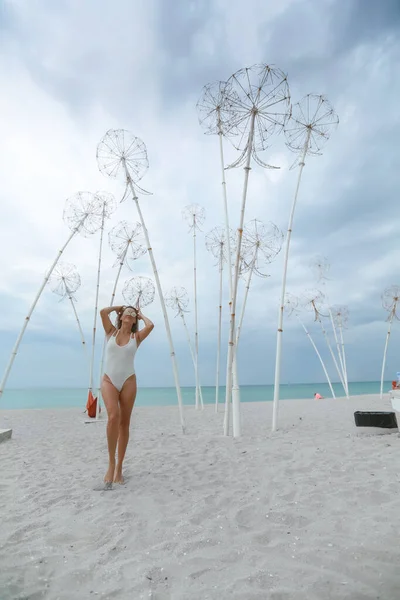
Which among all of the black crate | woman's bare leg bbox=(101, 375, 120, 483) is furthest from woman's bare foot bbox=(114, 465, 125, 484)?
the black crate

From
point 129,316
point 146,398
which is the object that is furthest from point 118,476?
point 146,398

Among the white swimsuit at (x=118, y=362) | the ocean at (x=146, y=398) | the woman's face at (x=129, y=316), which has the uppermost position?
the woman's face at (x=129, y=316)

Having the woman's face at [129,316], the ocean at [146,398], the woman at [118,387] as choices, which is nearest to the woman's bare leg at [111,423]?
the woman at [118,387]

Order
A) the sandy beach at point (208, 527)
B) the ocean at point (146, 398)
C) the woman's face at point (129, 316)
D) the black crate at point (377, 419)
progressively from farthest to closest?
the ocean at point (146, 398), the black crate at point (377, 419), the woman's face at point (129, 316), the sandy beach at point (208, 527)

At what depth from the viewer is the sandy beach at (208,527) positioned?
103 inches

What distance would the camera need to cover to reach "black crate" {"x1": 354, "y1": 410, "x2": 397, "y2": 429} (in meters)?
8.01

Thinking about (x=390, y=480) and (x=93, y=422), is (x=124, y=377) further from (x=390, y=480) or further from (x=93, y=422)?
(x=93, y=422)

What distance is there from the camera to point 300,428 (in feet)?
30.8

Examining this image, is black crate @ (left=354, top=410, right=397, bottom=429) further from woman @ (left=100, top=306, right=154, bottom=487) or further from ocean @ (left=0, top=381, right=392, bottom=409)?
ocean @ (left=0, top=381, right=392, bottom=409)

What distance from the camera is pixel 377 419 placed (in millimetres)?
8109

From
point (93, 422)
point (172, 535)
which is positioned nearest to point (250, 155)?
point (172, 535)

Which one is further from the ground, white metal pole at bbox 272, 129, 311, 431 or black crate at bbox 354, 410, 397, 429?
white metal pole at bbox 272, 129, 311, 431

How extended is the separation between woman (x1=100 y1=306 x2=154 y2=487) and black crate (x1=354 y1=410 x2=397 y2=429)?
5.72 meters

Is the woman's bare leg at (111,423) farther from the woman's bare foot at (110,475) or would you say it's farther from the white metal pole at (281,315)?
the white metal pole at (281,315)
